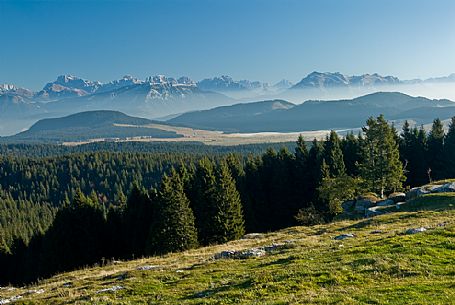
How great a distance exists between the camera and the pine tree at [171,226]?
5909 centimetres

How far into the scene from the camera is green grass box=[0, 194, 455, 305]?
16672 mm

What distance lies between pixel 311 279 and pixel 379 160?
2188 inches

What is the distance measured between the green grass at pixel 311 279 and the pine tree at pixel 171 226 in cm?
2998

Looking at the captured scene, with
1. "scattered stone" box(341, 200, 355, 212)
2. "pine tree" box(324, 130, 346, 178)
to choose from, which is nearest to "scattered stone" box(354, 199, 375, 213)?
"scattered stone" box(341, 200, 355, 212)

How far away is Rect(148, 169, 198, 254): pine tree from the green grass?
98.4 feet

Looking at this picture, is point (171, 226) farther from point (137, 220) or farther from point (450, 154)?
point (450, 154)

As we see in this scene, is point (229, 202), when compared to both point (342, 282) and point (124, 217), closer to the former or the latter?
point (124, 217)

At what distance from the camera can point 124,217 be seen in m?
75.8

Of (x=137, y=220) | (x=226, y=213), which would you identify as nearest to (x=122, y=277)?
(x=226, y=213)

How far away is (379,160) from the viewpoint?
69.7 metres

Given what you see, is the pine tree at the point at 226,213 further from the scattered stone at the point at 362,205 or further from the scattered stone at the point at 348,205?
the scattered stone at the point at 362,205

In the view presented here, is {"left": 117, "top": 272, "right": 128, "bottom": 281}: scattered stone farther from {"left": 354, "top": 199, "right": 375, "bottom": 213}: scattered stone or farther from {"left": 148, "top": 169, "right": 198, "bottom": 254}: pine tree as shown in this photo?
{"left": 354, "top": 199, "right": 375, "bottom": 213}: scattered stone

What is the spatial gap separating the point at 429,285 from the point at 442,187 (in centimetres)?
4186

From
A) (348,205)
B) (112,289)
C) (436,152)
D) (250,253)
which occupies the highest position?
(436,152)
